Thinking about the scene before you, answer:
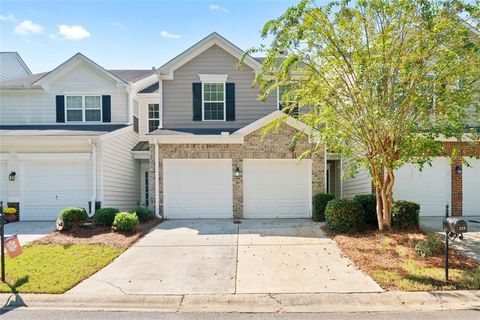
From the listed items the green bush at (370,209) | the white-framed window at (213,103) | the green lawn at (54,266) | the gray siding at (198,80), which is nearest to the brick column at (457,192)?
the green bush at (370,209)

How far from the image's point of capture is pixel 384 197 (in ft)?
32.2

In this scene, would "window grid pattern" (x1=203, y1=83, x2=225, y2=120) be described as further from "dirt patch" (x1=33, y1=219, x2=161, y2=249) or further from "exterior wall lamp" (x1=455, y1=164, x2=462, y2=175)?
"exterior wall lamp" (x1=455, y1=164, x2=462, y2=175)

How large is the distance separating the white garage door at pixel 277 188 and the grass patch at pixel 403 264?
136 inches

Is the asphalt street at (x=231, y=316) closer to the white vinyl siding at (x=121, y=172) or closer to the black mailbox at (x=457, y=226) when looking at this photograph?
the black mailbox at (x=457, y=226)

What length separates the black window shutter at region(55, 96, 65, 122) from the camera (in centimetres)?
1603

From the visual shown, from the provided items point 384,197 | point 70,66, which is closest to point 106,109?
point 70,66

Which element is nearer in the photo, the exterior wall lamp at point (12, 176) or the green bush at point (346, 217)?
the green bush at point (346, 217)

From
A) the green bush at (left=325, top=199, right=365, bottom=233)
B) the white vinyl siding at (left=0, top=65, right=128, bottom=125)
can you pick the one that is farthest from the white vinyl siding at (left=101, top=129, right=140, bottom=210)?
the green bush at (left=325, top=199, right=365, bottom=233)

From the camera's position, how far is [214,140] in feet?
44.2

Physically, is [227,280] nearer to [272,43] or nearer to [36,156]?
[272,43]

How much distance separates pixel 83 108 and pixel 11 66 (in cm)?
801

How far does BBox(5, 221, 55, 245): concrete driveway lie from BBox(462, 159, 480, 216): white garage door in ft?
47.5

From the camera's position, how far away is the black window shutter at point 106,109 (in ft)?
52.8

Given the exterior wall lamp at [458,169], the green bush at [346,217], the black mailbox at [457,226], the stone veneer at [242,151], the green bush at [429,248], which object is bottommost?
the green bush at [429,248]
